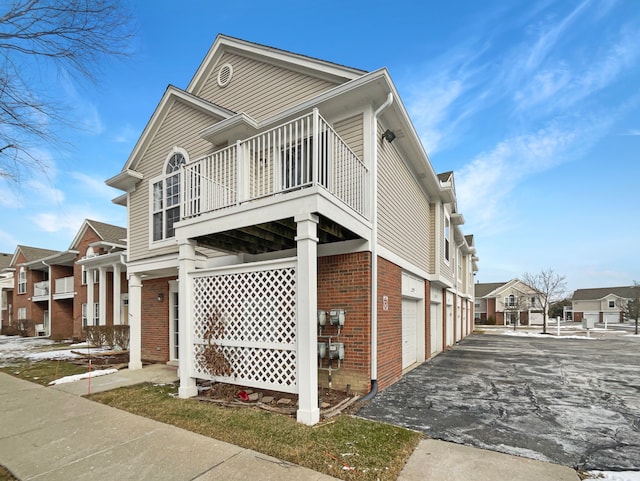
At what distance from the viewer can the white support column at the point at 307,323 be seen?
16.1ft

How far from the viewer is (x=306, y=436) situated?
439 cm

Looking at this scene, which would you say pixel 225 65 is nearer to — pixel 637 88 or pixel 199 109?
pixel 199 109

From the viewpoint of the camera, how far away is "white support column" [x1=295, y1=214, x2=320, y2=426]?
4922 millimetres

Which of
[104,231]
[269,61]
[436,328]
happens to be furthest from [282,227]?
[104,231]

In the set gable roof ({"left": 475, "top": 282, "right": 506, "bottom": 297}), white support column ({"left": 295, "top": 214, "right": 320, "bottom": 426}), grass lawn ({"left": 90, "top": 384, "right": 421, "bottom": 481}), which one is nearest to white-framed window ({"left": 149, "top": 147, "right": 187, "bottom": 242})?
grass lawn ({"left": 90, "top": 384, "right": 421, "bottom": 481})

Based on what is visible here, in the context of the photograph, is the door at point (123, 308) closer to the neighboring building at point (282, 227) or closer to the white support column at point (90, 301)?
the white support column at point (90, 301)

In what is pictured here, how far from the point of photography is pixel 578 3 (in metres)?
7.43

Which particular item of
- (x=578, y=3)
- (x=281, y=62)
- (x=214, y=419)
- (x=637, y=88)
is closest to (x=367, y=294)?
(x=214, y=419)

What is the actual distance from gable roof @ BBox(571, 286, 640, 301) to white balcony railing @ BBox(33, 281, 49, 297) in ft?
Answer: 239

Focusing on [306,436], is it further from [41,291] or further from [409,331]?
[41,291]

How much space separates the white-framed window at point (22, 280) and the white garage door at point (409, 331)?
3047 centimetres

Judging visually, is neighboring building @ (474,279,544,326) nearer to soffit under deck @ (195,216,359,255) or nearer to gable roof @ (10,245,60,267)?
soffit under deck @ (195,216,359,255)

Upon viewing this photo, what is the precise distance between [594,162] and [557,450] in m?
13.3

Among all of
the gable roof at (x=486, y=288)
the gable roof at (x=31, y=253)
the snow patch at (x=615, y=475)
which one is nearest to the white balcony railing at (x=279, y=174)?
the snow patch at (x=615, y=475)
